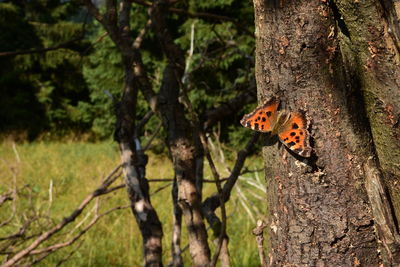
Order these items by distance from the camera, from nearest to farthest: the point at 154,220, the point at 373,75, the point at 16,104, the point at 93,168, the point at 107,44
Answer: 1. the point at 373,75
2. the point at 154,220
3. the point at 93,168
4. the point at 107,44
5. the point at 16,104

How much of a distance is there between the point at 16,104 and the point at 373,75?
61.1ft

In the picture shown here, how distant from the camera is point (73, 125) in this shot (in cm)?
1906

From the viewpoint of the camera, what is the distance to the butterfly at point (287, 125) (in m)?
0.88

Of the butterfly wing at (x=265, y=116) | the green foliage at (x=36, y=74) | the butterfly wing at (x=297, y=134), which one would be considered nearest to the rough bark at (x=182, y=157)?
the butterfly wing at (x=265, y=116)

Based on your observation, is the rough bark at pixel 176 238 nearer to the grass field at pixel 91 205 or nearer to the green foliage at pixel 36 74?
the grass field at pixel 91 205

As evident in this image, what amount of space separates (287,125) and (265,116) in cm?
5

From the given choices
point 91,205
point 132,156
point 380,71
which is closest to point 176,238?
point 132,156

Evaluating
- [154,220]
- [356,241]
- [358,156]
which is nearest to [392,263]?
[356,241]

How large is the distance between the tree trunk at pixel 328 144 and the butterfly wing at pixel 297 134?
18 millimetres

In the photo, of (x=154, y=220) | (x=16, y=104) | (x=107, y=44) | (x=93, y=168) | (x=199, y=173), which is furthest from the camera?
(x=16, y=104)

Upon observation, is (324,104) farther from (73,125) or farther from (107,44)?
(73,125)

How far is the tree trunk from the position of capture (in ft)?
2.89

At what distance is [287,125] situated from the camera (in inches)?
35.3

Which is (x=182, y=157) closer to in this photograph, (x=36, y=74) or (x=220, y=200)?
(x=220, y=200)
